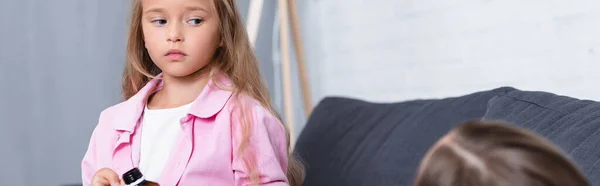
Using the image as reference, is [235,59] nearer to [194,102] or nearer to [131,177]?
[194,102]

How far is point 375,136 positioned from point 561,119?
566 millimetres

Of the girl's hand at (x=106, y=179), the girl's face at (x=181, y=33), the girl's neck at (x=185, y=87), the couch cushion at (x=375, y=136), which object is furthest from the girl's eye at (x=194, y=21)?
the couch cushion at (x=375, y=136)

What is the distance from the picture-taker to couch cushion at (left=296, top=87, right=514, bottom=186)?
64.9 inches

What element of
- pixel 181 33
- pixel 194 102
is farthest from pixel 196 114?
pixel 181 33

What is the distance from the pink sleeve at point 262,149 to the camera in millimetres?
1442

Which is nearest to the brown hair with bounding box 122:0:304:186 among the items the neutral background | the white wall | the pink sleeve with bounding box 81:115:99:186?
the pink sleeve with bounding box 81:115:99:186

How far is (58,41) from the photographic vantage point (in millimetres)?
2729

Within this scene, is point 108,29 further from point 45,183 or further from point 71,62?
point 45,183

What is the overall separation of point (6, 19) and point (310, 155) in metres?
1.15

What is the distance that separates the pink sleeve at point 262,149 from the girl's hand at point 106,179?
19 cm

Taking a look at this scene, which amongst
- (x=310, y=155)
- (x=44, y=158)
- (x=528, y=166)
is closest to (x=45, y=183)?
(x=44, y=158)

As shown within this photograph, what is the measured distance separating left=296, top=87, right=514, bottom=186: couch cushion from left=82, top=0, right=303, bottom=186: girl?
9.1 inches

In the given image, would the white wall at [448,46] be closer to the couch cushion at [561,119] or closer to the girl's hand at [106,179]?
the couch cushion at [561,119]

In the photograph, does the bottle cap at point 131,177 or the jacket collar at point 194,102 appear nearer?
the bottle cap at point 131,177
